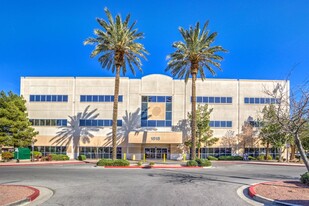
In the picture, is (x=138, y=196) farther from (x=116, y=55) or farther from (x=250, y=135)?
(x=250, y=135)

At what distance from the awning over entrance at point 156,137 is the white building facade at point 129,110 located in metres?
1.45

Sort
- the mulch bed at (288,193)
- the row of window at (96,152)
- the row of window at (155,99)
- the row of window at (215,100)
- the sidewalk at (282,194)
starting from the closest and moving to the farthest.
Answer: the sidewalk at (282,194) → the mulch bed at (288,193) → the row of window at (96,152) → the row of window at (155,99) → the row of window at (215,100)

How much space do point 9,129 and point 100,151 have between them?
47.6 feet

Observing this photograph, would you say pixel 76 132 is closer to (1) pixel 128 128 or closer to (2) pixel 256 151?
(1) pixel 128 128

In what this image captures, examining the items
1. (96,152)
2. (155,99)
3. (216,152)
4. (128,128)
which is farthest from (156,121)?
(216,152)

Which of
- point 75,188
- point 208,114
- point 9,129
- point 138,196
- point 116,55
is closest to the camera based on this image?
point 138,196

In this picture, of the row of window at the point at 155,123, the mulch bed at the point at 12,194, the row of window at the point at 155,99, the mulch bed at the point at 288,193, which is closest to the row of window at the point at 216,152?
the row of window at the point at 155,123

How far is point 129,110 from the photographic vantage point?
5103 cm

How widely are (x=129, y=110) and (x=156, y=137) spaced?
22.1ft

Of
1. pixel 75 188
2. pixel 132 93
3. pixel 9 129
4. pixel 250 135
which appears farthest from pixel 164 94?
pixel 75 188

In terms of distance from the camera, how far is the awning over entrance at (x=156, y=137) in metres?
48.2

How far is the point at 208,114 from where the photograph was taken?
4778cm

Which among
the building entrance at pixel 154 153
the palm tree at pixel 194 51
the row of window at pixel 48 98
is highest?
the palm tree at pixel 194 51

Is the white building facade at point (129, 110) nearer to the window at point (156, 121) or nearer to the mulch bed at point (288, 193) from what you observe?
the window at point (156, 121)
